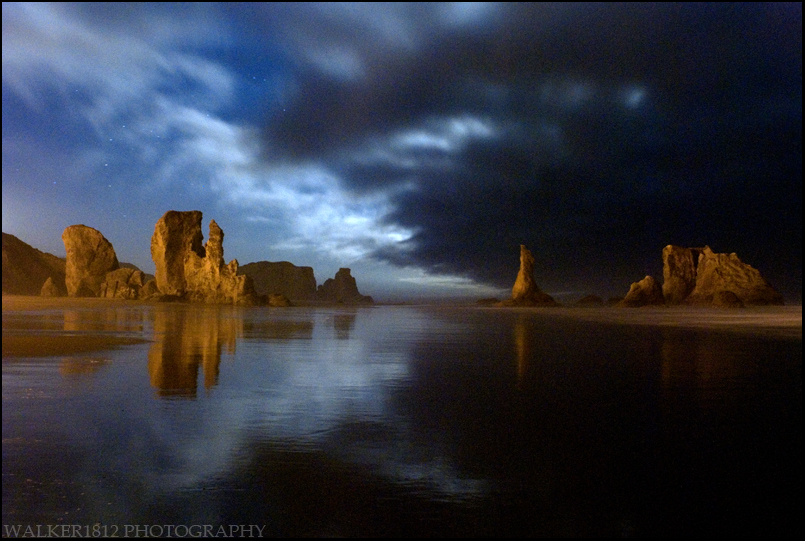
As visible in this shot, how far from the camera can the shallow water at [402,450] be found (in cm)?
570

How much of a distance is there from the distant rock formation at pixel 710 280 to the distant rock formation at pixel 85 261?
6576 inches

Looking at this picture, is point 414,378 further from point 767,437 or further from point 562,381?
point 767,437

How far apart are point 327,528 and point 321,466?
1823 millimetres

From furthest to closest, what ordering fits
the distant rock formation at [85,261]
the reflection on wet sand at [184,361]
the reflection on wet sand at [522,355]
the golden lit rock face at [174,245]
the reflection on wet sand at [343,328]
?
the distant rock formation at [85,261]
the golden lit rock face at [174,245]
the reflection on wet sand at [343,328]
the reflection on wet sand at [522,355]
the reflection on wet sand at [184,361]

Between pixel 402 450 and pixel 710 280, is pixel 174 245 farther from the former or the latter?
pixel 402 450

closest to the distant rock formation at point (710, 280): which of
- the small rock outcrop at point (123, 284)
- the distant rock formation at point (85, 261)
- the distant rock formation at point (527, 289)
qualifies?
the distant rock formation at point (527, 289)

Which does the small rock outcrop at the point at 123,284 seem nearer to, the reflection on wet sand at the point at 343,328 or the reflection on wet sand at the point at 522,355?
the reflection on wet sand at the point at 343,328

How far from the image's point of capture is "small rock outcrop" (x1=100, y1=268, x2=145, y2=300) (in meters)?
142

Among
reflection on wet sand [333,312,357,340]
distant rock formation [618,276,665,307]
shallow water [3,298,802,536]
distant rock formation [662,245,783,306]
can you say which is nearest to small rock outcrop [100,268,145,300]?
reflection on wet sand [333,312,357,340]

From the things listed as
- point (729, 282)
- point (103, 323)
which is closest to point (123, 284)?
point (103, 323)

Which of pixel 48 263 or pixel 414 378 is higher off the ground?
pixel 48 263

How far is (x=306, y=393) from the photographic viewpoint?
41.1ft

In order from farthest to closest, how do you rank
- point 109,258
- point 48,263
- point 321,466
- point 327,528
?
point 48,263 < point 109,258 < point 321,466 < point 327,528

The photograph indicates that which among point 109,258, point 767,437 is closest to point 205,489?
point 767,437
